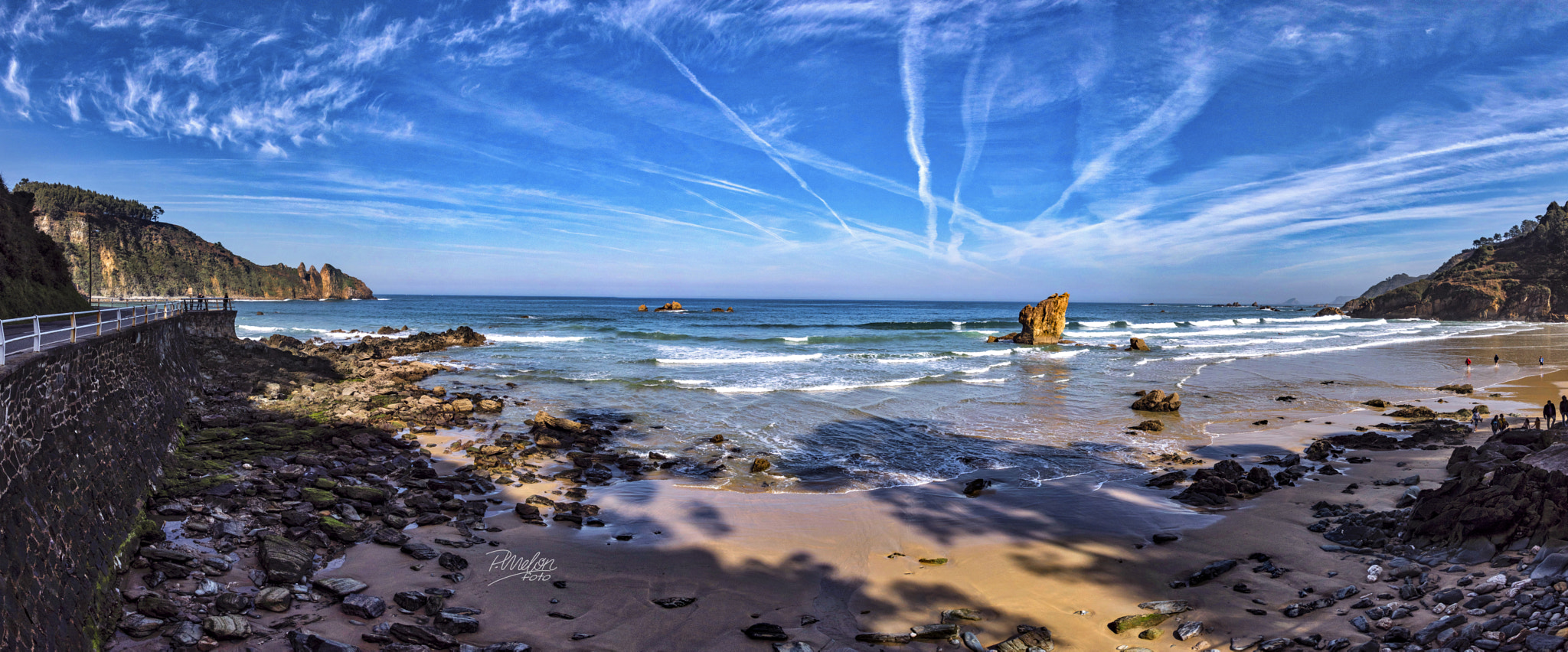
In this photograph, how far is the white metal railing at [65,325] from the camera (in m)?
7.21

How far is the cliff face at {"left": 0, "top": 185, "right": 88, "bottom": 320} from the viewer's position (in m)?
17.7

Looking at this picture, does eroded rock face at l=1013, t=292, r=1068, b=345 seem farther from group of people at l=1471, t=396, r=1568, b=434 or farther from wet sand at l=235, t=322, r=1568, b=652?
wet sand at l=235, t=322, r=1568, b=652

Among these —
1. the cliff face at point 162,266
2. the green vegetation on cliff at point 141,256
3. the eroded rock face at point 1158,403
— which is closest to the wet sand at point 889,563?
the eroded rock face at point 1158,403

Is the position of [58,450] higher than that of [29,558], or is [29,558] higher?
[58,450]

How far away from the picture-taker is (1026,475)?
38.3 ft

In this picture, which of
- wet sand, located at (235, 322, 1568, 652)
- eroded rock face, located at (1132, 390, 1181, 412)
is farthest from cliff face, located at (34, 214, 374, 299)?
eroded rock face, located at (1132, 390, 1181, 412)

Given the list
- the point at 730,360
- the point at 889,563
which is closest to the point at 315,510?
the point at 889,563

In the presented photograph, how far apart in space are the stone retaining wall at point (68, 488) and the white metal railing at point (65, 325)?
35cm

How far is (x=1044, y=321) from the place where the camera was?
45.9 metres

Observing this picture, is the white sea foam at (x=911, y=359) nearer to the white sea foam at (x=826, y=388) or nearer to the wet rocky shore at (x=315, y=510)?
the white sea foam at (x=826, y=388)

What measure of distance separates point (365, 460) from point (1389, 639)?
46.9 feet

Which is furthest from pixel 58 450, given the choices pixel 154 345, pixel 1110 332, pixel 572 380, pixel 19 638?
pixel 1110 332

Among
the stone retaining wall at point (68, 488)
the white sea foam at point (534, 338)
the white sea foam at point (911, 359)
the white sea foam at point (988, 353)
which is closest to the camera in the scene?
the stone retaining wall at point (68, 488)

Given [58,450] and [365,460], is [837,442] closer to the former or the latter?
[365,460]
